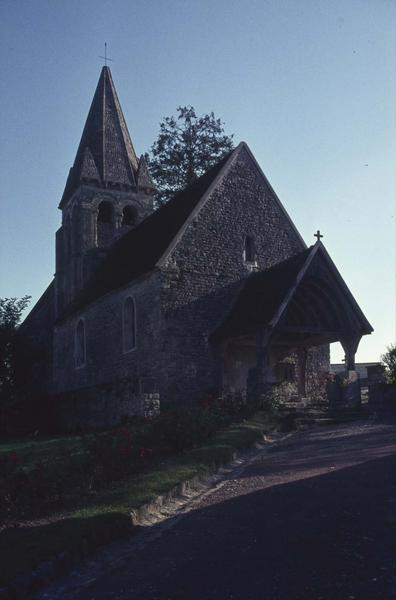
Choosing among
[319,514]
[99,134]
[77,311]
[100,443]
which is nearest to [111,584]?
[319,514]

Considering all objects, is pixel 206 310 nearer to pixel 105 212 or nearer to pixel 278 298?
pixel 278 298

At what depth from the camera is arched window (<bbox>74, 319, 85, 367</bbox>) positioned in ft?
91.4

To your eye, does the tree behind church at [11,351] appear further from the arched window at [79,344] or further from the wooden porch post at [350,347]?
the wooden porch post at [350,347]

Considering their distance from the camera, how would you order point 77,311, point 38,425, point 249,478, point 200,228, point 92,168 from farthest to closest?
point 92,168
point 77,311
point 38,425
point 200,228
point 249,478

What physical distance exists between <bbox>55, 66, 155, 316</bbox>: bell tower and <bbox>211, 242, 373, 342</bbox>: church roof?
1155 cm

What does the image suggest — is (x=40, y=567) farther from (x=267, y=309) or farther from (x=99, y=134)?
(x=99, y=134)

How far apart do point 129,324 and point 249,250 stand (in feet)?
→ 17.4

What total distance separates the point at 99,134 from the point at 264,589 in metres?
31.8

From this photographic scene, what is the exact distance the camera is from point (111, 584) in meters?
6.36

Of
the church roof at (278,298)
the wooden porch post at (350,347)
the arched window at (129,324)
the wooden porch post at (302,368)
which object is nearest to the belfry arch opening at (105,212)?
the arched window at (129,324)

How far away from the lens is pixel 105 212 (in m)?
33.3

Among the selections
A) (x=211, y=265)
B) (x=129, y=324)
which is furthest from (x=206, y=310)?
(x=129, y=324)

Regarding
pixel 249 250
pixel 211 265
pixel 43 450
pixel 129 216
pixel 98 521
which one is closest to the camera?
pixel 98 521

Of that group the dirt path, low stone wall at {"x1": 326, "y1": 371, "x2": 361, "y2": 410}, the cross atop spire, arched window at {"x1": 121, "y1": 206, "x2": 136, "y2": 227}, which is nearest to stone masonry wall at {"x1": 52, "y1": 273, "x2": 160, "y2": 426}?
low stone wall at {"x1": 326, "y1": 371, "x2": 361, "y2": 410}
